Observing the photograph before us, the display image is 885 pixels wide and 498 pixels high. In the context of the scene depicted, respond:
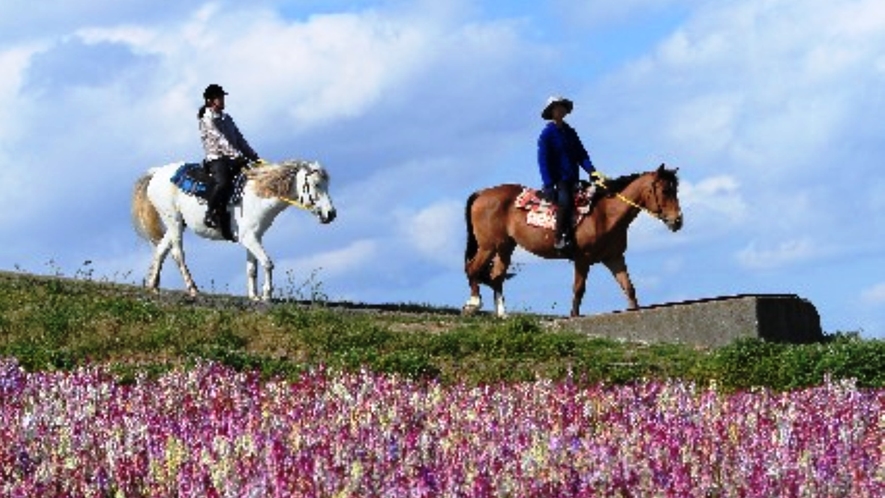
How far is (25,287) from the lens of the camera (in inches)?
1104

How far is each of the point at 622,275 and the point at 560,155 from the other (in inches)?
92.2

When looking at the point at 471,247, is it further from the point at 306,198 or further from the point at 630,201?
the point at 630,201

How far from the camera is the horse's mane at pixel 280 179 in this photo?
93.7ft

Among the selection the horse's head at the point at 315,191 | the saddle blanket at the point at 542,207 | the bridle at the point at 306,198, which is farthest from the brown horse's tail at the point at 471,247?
the bridle at the point at 306,198

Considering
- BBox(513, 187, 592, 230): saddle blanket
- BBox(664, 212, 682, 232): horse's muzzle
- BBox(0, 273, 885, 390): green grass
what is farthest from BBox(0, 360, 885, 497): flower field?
BBox(513, 187, 592, 230): saddle blanket

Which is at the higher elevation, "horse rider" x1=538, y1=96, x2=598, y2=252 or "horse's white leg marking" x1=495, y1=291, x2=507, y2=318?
"horse rider" x1=538, y1=96, x2=598, y2=252

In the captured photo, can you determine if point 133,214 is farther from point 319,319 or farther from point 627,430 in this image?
point 627,430

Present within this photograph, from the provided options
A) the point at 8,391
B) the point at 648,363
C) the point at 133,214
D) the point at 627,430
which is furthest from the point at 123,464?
the point at 133,214

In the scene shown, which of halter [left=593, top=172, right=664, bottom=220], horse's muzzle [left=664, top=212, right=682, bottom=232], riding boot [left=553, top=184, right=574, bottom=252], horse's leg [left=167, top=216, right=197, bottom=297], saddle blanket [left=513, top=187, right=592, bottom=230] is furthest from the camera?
horse's leg [left=167, top=216, right=197, bottom=297]

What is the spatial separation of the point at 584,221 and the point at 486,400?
15.0 metres

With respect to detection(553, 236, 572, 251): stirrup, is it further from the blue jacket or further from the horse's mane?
the horse's mane

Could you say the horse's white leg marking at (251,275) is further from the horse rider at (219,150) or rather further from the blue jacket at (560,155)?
the blue jacket at (560,155)

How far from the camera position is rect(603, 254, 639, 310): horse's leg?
26031mm

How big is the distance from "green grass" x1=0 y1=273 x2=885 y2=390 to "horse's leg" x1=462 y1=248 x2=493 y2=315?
1.95 feet
